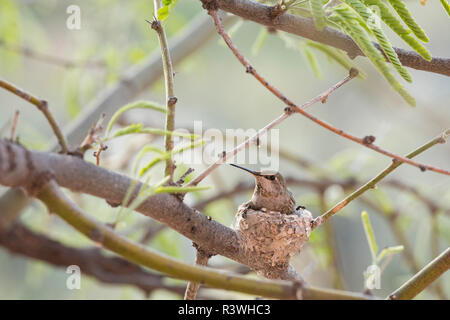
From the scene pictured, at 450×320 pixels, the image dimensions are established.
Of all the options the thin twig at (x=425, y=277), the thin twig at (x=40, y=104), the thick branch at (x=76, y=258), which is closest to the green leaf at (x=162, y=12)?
the thin twig at (x=40, y=104)

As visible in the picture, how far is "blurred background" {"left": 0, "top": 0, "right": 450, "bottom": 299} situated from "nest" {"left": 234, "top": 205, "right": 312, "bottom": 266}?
1.15 ft

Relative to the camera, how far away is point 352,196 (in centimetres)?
97

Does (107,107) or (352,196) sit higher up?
(107,107)

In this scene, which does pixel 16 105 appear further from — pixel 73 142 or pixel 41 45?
pixel 73 142

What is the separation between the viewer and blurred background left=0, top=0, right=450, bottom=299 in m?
2.49

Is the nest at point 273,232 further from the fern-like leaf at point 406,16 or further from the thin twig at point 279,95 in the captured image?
the fern-like leaf at point 406,16

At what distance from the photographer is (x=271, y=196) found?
1.59m

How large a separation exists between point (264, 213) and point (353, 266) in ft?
15.8

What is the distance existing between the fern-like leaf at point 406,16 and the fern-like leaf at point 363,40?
2.3 inches

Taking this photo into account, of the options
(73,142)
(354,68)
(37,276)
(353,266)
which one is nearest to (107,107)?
(73,142)

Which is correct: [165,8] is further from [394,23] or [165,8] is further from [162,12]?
[394,23]

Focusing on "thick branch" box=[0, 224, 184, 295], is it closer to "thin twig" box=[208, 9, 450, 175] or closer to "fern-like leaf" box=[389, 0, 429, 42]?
"thin twig" box=[208, 9, 450, 175]

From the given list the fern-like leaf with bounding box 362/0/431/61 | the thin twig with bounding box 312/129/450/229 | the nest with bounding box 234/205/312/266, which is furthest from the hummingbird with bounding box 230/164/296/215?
the fern-like leaf with bounding box 362/0/431/61

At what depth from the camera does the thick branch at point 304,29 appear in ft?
2.93
